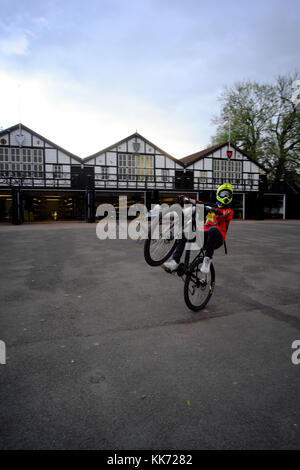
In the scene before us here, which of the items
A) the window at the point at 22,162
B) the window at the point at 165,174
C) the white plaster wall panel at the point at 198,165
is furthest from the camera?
the white plaster wall panel at the point at 198,165

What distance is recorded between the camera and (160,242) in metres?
4.80

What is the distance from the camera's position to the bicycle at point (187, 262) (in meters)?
4.34

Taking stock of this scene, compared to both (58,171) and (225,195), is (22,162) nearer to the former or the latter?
(58,171)

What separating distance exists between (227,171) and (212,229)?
3235 centimetres

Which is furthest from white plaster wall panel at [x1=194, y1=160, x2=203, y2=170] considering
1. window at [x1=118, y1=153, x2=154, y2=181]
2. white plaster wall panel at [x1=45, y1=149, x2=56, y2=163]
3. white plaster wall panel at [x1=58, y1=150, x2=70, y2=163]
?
white plaster wall panel at [x1=45, y1=149, x2=56, y2=163]

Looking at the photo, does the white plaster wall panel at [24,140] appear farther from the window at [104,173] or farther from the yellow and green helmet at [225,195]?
the yellow and green helmet at [225,195]

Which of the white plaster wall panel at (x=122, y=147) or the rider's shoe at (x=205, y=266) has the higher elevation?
the white plaster wall panel at (x=122, y=147)

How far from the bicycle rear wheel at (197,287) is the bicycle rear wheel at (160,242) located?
23.5 inches

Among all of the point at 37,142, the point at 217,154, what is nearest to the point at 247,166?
the point at 217,154

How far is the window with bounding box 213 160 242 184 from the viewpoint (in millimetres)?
34094

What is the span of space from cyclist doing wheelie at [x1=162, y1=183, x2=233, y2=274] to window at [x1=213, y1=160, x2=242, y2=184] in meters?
30.5

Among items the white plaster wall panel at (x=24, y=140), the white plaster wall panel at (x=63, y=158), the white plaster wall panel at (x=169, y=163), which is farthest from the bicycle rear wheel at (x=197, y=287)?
the white plaster wall panel at (x=24, y=140)
